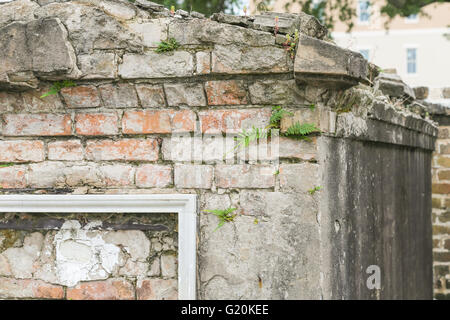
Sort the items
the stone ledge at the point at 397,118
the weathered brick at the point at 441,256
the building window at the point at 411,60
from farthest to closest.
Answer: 1. the building window at the point at 411,60
2. the weathered brick at the point at 441,256
3. the stone ledge at the point at 397,118

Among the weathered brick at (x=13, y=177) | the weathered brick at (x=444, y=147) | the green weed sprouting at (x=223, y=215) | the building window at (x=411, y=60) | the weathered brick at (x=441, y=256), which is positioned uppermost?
the building window at (x=411, y=60)

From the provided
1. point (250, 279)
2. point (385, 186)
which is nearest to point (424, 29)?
point (385, 186)

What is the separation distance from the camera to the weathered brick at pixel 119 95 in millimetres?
2336

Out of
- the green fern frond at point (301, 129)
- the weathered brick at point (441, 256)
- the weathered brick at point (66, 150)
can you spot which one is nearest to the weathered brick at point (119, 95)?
the weathered brick at point (66, 150)

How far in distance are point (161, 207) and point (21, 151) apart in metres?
0.75

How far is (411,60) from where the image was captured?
22.9 metres

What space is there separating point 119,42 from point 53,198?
77cm

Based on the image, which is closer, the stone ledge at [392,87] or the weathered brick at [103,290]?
the weathered brick at [103,290]

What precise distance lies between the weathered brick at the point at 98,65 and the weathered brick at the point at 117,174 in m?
0.41

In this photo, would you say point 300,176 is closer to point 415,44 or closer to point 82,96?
point 82,96

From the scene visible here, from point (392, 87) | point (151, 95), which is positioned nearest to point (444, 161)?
point (392, 87)

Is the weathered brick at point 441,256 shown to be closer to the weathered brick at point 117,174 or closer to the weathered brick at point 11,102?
the weathered brick at point 117,174

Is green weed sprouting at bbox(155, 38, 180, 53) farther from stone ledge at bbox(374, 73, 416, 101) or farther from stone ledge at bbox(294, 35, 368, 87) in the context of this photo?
stone ledge at bbox(374, 73, 416, 101)

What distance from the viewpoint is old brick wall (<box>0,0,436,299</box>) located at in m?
2.21
